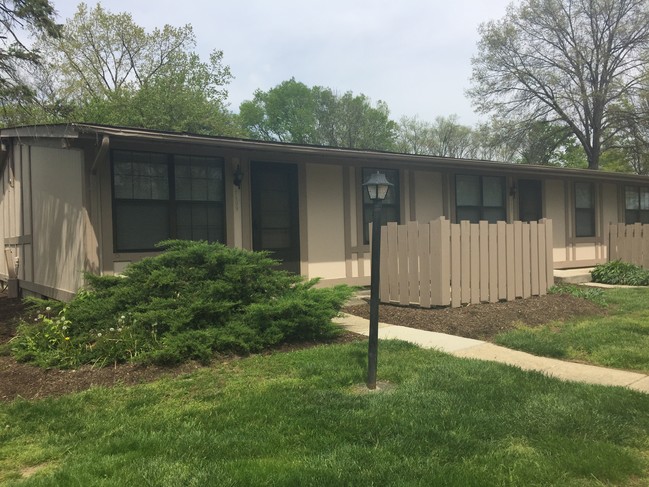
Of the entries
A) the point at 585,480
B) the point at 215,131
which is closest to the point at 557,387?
the point at 585,480

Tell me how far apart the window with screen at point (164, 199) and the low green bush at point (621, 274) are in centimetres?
964

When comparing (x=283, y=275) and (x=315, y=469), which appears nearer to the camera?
(x=315, y=469)

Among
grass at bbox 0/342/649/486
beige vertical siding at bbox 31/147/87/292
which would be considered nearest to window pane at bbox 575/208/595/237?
grass at bbox 0/342/649/486

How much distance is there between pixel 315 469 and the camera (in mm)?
3156

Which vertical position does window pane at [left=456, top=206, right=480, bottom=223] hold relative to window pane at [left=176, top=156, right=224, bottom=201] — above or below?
below

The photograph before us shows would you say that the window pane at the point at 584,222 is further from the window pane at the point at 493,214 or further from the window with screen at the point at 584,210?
the window pane at the point at 493,214

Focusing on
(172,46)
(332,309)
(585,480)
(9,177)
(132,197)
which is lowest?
(585,480)

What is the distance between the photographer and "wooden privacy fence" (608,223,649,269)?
1414 cm

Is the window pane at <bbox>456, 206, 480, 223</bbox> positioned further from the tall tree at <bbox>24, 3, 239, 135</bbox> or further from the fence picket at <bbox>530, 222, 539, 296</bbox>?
the tall tree at <bbox>24, 3, 239, 135</bbox>

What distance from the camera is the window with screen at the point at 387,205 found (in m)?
11.3

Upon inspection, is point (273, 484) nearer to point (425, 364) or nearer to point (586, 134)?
point (425, 364)

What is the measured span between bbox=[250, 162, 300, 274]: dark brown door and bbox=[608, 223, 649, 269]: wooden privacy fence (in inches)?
365

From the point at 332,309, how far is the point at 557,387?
3.01 metres

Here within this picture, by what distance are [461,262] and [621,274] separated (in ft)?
21.7
